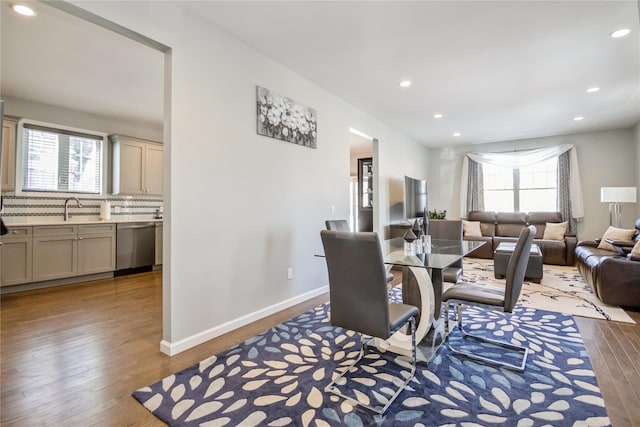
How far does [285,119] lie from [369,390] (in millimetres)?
2653

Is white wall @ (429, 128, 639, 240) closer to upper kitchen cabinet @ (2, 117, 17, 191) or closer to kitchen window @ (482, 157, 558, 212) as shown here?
kitchen window @ (482, 157, 558, 212)

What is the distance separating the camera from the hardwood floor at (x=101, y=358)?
1.64m

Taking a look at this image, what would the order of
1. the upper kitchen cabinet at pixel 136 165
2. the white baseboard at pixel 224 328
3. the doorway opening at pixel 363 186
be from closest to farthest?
the white baseboard at pixel 224 328, the upper kitchen cabinet at pixel 136 165, the doorway opening at pixel 363 186

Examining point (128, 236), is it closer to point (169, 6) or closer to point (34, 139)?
point (34, 139)

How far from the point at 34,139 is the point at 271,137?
3.80 m

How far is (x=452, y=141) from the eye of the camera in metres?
7.23

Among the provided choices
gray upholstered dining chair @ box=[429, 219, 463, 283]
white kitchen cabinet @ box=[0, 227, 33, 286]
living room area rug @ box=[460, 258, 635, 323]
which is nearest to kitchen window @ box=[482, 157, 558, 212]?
living room area rug @ box=[460, 258, 635, 323]

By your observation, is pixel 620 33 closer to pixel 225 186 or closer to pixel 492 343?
pixel 492 343

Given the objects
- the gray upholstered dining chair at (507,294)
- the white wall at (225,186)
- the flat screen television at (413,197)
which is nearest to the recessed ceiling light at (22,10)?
the white wall at (225,186)

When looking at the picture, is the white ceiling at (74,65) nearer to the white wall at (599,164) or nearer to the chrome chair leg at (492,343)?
the chrome chair leg at (492,343)

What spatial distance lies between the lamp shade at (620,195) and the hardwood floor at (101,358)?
3.14 metres

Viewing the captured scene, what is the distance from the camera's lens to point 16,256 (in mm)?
3877

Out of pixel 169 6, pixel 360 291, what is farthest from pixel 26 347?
pixel 169 6

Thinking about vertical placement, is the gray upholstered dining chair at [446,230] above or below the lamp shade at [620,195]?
below
